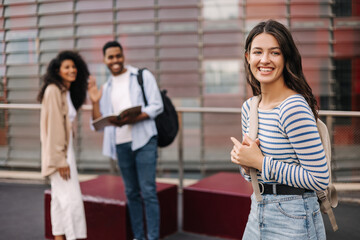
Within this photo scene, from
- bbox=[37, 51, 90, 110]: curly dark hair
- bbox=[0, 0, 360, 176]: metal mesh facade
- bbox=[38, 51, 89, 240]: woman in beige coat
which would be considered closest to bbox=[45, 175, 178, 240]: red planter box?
bbox=[38, 51, 89, 240]: woman in beige coat

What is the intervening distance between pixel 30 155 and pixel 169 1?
4.15 meters

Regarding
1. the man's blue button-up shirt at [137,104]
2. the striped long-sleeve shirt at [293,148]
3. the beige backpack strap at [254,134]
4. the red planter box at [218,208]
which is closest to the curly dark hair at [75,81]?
the man's blue button-up shirt at [137,104]

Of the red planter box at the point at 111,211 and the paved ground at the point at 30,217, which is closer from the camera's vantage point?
the red planter box at the point at 111,211

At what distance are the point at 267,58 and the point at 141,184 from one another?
6.68 feet

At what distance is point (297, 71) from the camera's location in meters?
1.36

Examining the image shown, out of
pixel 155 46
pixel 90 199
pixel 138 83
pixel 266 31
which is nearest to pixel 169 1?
pixel 155 46

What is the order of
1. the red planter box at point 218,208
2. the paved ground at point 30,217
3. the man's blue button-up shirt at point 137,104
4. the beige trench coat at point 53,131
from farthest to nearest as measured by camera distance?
the paved ground at point 30,217 < the red planter box at point 218,208 < the man's blue button-up shirt at point 137,104 < the beige trench coat at point 53,131

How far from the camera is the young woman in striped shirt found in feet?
4.06

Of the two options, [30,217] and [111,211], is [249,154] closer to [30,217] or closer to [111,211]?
[111,211]

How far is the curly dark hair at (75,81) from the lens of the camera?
9.88 feet

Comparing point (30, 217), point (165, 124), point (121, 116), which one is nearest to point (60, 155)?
point (121, 116)

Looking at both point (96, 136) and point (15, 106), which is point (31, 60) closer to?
point (96, 136)

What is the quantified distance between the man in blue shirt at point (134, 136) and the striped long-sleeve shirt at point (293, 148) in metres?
1.85

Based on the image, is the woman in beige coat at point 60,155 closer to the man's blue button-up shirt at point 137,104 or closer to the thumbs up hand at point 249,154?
the man's blue button-up shirt at point 137,104
